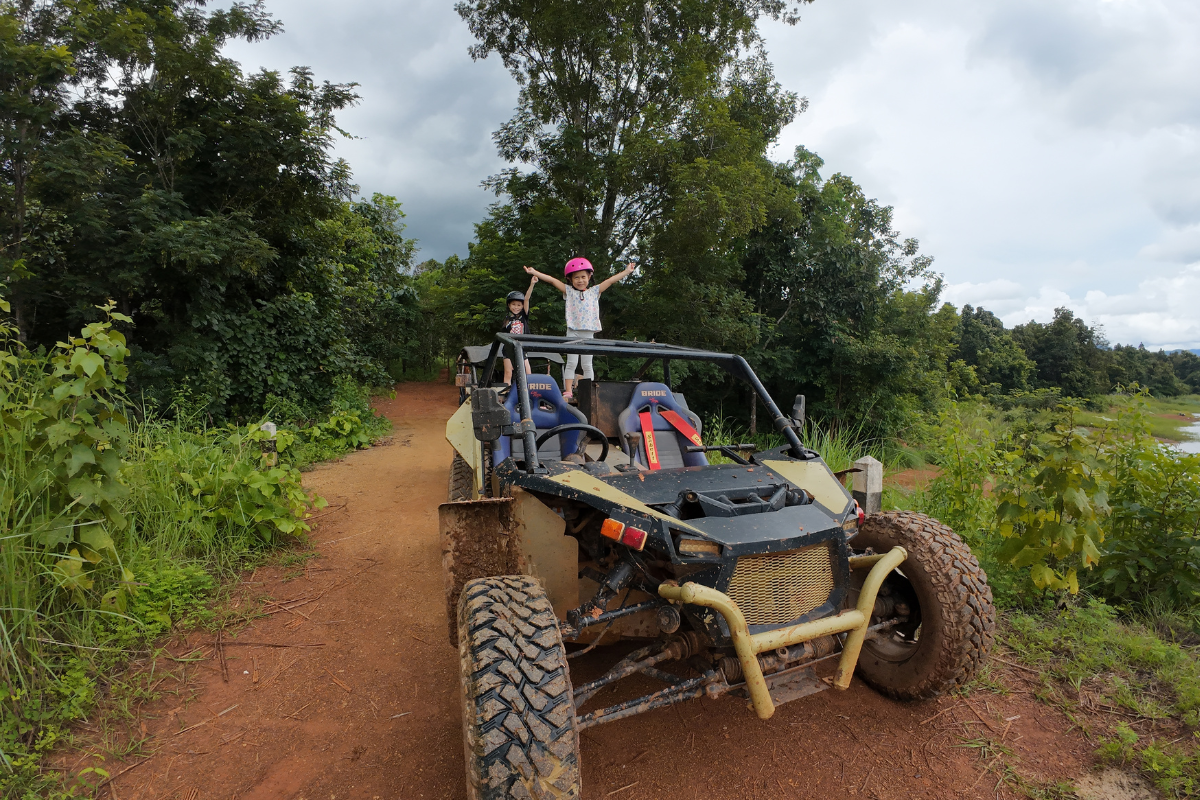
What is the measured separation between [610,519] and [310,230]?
27.1ft

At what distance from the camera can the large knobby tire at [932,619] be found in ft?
7.55

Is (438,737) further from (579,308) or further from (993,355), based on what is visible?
(993,355)

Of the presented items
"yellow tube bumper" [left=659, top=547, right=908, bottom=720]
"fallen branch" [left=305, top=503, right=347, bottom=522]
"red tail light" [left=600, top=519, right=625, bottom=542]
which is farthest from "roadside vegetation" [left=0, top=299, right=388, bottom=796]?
"yellow tube bumper" [left=659, top=547, right=908, bottom=720]

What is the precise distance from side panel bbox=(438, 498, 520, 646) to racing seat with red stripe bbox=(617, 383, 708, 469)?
968 mm

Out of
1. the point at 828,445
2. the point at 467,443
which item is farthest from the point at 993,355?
the point at 467,443

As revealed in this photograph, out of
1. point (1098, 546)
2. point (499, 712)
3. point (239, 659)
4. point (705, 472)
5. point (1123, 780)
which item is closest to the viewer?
point (499, 712)

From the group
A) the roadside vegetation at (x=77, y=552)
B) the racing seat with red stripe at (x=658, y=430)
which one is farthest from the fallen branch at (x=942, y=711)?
the roadside vegetation at (x=77, y=552)

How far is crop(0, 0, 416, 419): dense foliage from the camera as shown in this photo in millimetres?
5746

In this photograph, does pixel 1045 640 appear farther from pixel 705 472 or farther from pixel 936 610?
pixel 705 472

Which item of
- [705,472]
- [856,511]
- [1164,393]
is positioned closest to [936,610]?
[856,511]

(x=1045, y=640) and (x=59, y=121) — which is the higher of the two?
(x=59, y=121)

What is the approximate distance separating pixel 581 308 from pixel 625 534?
457 centimetres

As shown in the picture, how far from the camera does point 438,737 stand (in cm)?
238

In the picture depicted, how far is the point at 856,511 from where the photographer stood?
229 cm
